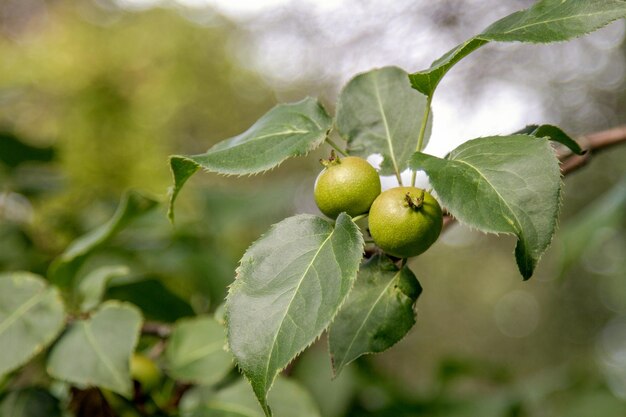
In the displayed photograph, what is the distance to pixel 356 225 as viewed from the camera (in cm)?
44

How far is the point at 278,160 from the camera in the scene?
469 millimetres

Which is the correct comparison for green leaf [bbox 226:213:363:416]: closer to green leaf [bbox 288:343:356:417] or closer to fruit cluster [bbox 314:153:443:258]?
fruit cluster [bbox 314:153:443:258]

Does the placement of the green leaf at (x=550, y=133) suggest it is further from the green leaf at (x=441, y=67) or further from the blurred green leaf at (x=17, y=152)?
the blurred green leaf at (x=17, y=152)

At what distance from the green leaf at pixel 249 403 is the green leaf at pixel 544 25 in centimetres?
45

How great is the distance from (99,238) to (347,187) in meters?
0.51

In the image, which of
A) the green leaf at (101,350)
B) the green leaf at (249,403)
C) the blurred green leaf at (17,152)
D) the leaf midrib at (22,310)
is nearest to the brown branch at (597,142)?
the green leaf at (249,403)

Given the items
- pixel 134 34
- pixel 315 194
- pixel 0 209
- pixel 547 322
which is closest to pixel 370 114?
pixel 315 194

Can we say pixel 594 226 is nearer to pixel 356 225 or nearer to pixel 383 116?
pixel 383 116

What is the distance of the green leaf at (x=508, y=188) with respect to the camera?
0.40 m

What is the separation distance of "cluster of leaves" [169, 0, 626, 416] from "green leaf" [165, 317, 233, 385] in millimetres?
305

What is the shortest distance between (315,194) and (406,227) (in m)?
0.09

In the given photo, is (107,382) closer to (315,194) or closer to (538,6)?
(315,194)

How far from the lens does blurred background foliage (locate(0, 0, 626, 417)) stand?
1.29m

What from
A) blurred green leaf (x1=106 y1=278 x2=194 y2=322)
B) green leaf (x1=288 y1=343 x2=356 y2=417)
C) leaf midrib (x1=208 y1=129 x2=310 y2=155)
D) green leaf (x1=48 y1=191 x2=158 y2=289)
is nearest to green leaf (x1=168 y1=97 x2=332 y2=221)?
leaf midrib (x1=208 y1=129 x2=310 y2=155)
